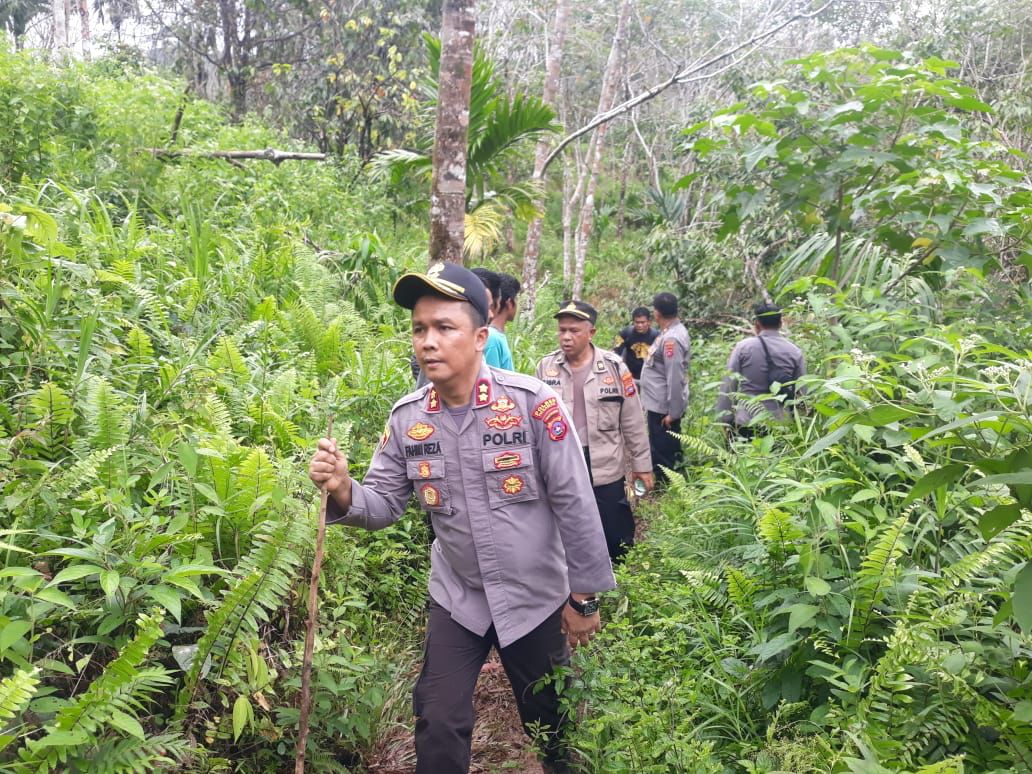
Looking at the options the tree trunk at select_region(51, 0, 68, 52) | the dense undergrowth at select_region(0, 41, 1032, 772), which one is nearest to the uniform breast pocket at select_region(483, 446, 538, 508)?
the dense undergrowth at select_region(0, 41, 1032, 772)

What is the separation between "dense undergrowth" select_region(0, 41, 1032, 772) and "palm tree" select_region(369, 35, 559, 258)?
132 inches

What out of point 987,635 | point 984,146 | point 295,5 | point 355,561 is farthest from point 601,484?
point 295,5

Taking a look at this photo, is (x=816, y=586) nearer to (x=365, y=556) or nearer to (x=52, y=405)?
(x=365, y=556)

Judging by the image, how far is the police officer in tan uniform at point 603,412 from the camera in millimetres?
5141

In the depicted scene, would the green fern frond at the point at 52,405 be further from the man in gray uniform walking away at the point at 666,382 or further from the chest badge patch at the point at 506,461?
the man in gray uniform walking away at the point at 666,382

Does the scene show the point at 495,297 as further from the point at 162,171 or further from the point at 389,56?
the point at 389,56

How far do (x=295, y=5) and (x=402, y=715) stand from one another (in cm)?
1520

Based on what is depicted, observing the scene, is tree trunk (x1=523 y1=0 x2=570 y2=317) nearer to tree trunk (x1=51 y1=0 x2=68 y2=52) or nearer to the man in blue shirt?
the man in blue shirt

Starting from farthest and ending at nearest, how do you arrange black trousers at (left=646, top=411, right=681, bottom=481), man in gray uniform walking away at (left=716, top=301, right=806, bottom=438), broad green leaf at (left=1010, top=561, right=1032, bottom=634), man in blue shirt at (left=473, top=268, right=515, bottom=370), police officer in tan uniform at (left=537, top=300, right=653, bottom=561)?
black trousers at (left=646, top=411, right=681, bottom=481)
man in gray uniform walking away at (left=716, top=301, right=806, bottom=438)
police officer in tan uniform at (left=537, top=300, right=653, bottom=561)
man in blue shirt at (left=473, top=268, right=515, bottom=370)
broad green leaf at (left=1010, top=561, right=1032, bottom=634)

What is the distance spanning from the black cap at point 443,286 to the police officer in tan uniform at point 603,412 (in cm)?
244

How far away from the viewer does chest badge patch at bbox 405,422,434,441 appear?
2.86 meters

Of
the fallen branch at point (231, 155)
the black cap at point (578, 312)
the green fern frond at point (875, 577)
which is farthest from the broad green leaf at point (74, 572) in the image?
the fallen branch at point (231, 155)

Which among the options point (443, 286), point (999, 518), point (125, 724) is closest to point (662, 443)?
point (443, 286)

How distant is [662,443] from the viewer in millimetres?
7594
